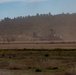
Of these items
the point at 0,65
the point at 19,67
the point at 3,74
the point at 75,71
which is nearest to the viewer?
the point at 75,71

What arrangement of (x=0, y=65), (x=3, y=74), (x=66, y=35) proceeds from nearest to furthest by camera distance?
1. (x=3, y=74)
2. (x=0, y=65)
3. (x=66, y=35)

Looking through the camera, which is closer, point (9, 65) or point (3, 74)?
point (3, 74)

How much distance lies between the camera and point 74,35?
19250cm

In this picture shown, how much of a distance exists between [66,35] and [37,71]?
162m

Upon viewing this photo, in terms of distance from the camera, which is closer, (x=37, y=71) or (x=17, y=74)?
(x=17, y=74)

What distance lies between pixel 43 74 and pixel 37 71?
7.89ft

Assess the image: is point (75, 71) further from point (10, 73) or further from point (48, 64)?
point (48, 64)

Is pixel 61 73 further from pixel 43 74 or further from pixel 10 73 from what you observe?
pixel 10 73

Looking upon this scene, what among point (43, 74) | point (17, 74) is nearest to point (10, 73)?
point (17, 74)

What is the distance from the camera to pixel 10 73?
3034 centimetres

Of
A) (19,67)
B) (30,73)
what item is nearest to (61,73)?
(30,73)

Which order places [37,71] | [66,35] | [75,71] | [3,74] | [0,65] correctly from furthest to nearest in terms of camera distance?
[66,35]
[0,65]
[37,71]
[3,74]
[75,71]

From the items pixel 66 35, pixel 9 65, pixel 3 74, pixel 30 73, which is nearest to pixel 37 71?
pixel 30 73

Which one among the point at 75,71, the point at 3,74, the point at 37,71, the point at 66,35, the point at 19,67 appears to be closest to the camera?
the point at 75,71
